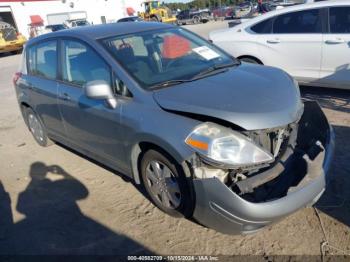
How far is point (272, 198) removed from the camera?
256cm

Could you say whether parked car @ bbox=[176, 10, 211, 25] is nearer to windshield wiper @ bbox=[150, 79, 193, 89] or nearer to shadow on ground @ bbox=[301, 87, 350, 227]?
shadow on ground @ bbox=[301, 87, 350, 227]

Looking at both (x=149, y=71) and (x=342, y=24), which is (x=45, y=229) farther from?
(x=342, y=24)

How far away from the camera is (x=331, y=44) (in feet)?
18.1

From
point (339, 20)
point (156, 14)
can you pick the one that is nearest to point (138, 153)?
point (339, 20)

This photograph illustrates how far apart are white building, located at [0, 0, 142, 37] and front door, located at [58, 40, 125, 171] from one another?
118 ft

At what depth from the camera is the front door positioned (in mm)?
3389

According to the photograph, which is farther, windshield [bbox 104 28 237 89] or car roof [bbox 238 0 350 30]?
car roof [bbox 238 0 350 30]

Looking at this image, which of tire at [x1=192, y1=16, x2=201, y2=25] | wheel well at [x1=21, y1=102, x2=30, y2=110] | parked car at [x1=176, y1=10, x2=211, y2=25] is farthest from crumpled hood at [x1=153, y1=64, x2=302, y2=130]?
tire at [x1=192, y1=16, x2=201, y2=25]

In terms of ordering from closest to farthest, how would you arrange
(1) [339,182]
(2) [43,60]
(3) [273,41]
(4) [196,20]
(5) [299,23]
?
(1) [339,182] → (2) [43,60] → (5) [299,23] → (3) [273,41] → (4) [196,20]

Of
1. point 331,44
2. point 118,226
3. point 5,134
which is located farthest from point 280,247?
point 5,134

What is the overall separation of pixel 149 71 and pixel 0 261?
7.18ft

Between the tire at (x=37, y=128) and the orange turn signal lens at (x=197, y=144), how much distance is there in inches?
123

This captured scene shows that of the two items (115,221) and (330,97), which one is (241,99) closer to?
(115,221)

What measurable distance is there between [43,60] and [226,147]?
3.14 metres
